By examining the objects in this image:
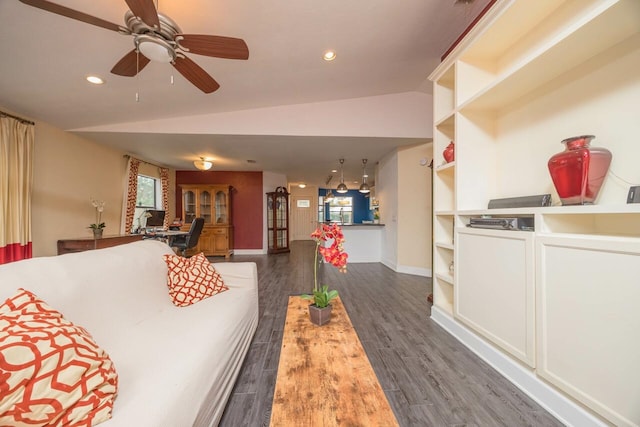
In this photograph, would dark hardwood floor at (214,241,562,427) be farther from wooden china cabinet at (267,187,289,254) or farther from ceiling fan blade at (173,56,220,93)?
wooden china cabinet at (267,187,289,254)

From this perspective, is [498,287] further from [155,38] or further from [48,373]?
[155,38]

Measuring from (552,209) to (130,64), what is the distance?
120 inches

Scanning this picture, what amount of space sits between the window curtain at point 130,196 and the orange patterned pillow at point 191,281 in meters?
3.90

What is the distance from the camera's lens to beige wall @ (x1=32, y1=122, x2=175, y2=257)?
331cm

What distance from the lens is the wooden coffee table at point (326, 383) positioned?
0.80 meters

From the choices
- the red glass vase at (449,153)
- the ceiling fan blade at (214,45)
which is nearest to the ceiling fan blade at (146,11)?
the ceiling fan blade at (214,45)

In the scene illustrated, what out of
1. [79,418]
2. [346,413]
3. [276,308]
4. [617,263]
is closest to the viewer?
[79,418]

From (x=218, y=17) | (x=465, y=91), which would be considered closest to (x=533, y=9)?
(x=465, y=91)

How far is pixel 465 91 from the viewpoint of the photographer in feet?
6.95

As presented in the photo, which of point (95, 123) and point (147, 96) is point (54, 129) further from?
point (147, 96)

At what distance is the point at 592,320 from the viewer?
Answer: 3.83 feet

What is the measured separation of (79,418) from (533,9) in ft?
10.1

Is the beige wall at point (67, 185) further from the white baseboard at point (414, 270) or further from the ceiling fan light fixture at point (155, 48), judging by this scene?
the white baseboard at point (414, 270)

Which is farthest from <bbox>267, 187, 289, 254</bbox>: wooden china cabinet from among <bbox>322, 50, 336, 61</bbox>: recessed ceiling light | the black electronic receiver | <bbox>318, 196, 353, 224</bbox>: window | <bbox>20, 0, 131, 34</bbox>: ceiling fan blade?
the black electronic receiver
